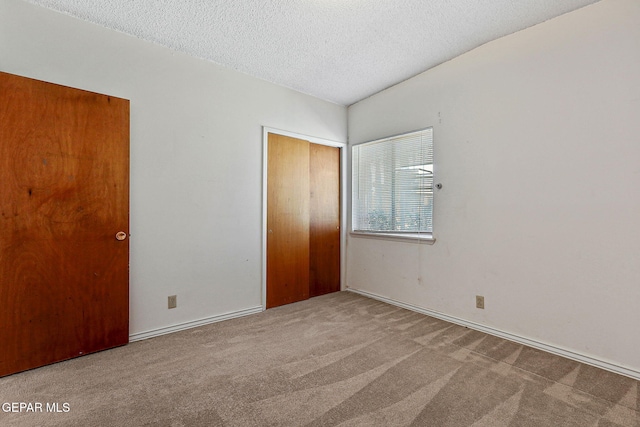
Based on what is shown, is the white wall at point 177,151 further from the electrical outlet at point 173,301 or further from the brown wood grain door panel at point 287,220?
the brown wood grain door panel at point 287,220

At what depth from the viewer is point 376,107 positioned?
145 inches

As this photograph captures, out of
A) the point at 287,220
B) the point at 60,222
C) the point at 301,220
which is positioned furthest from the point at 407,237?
the point at 60,222

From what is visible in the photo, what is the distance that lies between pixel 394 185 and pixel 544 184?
149cm

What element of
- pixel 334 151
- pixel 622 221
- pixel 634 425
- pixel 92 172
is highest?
pixel 334 151

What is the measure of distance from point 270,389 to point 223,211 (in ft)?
5.88

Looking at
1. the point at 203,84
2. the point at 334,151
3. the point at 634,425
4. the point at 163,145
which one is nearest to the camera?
the point at 634,425

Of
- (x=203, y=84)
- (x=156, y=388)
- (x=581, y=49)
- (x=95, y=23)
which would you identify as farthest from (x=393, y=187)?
(x=95, y=23)

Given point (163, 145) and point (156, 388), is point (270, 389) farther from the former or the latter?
point (163, 145)

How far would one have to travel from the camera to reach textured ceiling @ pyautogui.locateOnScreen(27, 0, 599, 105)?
6.86 feet

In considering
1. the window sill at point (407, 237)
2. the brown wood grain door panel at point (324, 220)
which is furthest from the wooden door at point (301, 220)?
the window sill at point (407, 237)

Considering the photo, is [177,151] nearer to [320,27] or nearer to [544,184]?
[320,27]

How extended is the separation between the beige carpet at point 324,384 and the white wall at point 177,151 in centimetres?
51

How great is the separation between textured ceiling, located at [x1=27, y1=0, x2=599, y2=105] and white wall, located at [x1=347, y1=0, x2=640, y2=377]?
257 millimetres

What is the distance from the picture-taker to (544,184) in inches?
89.7
